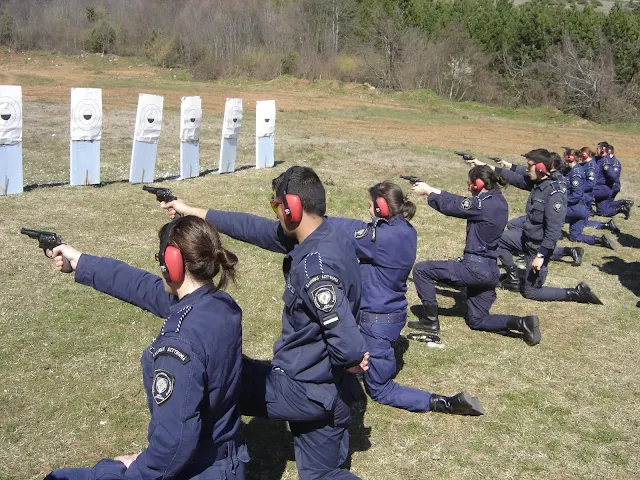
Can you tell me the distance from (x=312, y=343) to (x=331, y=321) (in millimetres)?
287

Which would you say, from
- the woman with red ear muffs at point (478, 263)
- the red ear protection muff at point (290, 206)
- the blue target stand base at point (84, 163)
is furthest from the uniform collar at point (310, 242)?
the blue target stand base at point (84, 163)

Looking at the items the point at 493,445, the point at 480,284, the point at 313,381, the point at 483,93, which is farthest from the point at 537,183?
the point at 483,93

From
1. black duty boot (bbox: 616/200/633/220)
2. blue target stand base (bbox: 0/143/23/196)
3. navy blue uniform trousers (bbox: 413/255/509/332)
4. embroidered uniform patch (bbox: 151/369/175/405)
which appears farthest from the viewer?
black duty boot (bbox: 616/200/633/220)

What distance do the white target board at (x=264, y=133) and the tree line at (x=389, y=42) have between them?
1965 cm

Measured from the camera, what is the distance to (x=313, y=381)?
3836mm

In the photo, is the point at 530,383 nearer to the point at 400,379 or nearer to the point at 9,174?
the point at 400,379

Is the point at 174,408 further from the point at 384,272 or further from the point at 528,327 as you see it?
the point at 528,327

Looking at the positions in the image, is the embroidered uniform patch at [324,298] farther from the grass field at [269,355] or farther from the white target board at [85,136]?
the white target board at [85,136]

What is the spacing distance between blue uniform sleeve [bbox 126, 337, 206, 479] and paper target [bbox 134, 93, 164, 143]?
10.8m

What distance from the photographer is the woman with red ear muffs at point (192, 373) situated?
2871mm

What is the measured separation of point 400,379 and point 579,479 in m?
1.89

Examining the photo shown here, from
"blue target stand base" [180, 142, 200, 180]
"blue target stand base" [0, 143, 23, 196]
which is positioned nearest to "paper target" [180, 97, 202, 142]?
"blue target stand base" [180, 142, 200, 180]

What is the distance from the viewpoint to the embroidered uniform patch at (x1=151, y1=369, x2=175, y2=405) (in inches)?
112

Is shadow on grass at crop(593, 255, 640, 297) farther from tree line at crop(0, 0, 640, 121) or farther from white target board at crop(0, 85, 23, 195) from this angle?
tree line at crop(0, 0, 640, 121)
